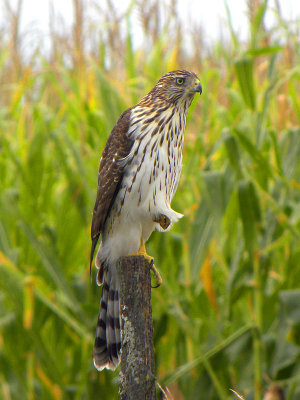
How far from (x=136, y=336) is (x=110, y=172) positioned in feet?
3.49

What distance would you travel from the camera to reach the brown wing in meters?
2.84

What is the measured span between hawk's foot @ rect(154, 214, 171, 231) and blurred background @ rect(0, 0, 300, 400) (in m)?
0.57

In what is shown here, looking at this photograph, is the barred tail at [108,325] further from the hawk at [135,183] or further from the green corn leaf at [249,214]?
the green corn leaf at [249,214]

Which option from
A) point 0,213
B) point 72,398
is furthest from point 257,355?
point 0,213

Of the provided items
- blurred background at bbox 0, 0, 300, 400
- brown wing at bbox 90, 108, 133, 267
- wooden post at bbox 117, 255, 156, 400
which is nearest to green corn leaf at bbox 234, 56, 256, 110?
blurred background at bbox 0, 0, 300, 400

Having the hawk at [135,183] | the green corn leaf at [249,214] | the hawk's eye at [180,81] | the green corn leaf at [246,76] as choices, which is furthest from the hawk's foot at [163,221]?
the green corn leaf at [246,76]

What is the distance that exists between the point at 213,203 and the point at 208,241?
26 centimetres

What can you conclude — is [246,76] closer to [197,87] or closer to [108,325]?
[197,87]

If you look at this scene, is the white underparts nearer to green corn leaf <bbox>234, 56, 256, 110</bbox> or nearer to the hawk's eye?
the hawk's eye

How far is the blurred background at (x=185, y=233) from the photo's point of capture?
3.43 m

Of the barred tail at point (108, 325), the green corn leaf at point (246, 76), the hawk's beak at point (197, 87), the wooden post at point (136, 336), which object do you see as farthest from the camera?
the green corn leaf at point (246, 76)

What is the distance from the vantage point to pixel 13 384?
4.00 meters

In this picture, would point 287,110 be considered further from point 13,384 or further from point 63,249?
point 13,384

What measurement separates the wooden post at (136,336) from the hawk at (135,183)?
0.60 meters
